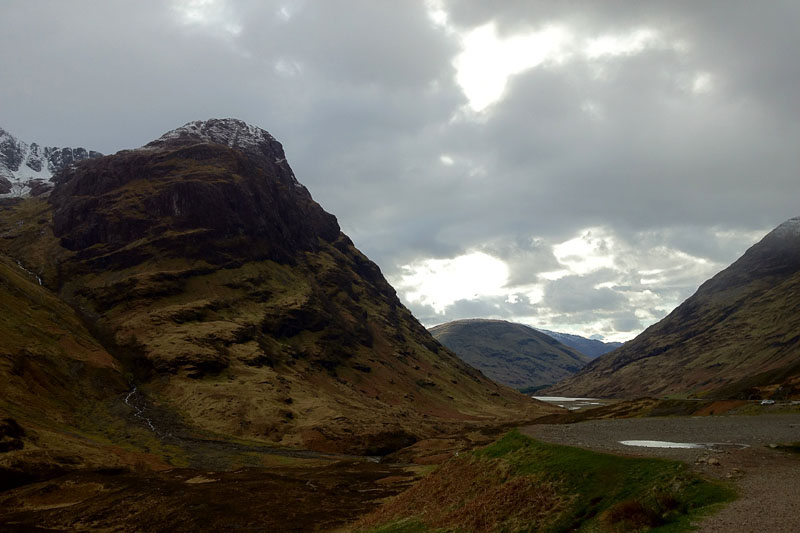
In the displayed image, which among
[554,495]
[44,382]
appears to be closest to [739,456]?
[554,495]

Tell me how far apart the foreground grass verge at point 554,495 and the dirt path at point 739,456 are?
46.9 inches

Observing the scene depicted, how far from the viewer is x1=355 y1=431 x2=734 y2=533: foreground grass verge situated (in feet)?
62.1

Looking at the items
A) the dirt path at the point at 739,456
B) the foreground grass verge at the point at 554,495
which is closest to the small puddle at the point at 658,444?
the dirt path at the point at 739,456

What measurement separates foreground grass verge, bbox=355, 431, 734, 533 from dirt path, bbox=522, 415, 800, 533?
119 centimetres

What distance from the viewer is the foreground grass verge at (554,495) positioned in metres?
18.9

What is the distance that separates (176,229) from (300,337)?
6942 cm

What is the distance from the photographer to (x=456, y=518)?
25.5 m

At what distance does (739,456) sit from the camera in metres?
24.3

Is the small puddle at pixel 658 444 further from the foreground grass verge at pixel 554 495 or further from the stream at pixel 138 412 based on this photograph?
the stream at pixel 138 412

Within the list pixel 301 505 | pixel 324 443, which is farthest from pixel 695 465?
pixel 324 443

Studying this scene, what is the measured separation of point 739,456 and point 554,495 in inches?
395

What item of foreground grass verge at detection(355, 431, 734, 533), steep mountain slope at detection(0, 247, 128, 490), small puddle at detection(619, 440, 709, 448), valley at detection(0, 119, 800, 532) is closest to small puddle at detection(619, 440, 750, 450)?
small puddle at detection(619, 440, 709, 448)

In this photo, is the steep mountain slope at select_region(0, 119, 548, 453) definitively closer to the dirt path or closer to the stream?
the stream

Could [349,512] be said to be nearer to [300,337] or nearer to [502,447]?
[502,447]
